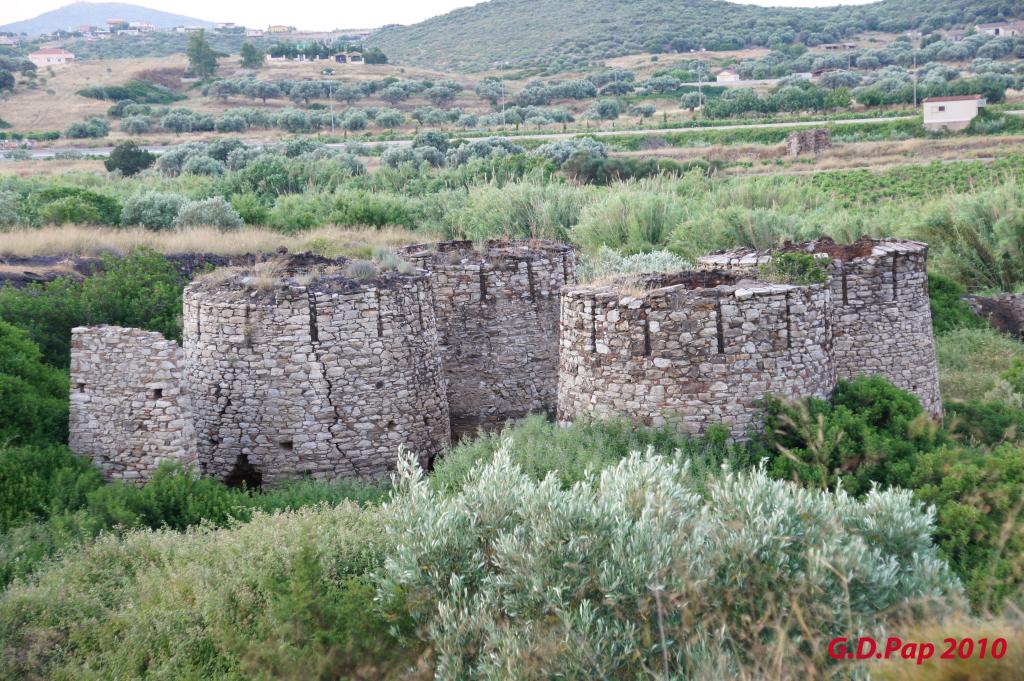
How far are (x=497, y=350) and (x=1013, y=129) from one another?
41.0 m

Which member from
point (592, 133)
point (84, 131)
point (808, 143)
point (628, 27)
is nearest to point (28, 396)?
point (808, 143)

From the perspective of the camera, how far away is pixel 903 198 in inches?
1208

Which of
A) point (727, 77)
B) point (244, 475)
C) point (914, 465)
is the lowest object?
point (244, 475)

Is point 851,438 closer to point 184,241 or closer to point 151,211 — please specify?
point 184,241

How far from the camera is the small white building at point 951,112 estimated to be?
46531 millimetres

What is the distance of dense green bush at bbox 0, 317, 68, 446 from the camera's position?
9234 millimetres

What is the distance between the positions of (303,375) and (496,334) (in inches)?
125

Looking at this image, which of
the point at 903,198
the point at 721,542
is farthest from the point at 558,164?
the point at 721,542

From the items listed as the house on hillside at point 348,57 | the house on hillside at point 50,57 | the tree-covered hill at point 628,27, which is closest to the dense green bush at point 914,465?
the tree-covered hill at point 628,27

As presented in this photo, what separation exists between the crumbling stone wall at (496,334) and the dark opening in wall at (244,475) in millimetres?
2908

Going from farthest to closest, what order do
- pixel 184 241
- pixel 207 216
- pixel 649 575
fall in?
pixel 207 216 < pixel 184 241 < pixel 649 575

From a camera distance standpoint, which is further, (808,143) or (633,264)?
(808,143)

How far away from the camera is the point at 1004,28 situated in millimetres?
99562

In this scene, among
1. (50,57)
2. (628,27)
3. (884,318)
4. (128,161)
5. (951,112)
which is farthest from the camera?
(628,27)
